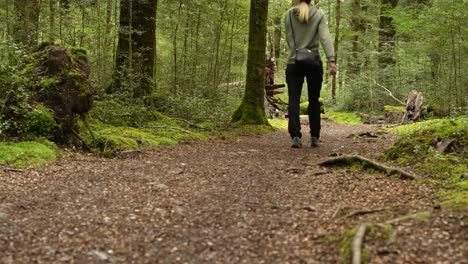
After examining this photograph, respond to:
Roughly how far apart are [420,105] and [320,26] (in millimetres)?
6957

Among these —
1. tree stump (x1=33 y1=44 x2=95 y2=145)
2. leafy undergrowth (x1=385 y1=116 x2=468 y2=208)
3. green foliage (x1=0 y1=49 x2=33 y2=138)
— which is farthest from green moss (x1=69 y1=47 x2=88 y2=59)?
leafy undergrowth (x1=385 y1=116 x2=468 y2=208)

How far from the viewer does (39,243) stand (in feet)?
9.27

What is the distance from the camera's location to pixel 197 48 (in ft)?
49.5

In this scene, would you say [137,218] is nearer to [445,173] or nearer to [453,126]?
[445,173]

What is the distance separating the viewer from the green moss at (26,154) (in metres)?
4.99

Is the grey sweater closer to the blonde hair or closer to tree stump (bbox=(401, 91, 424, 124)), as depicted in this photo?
the blonde hair

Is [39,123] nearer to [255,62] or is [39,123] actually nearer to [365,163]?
[365,163]

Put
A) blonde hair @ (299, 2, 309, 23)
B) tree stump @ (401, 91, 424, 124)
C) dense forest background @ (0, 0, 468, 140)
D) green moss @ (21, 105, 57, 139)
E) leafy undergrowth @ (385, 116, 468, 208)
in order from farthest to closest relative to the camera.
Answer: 1. tree stump @ (401, 91, 424, 124)
2. dense forest background @ (0, 0, 468, 140)
3. blonde hair @ (299, 2, 309, 23)
4. green moss @ (21, 105, 57, 139)
5. leafy undergrowth @ (385, 116, 468, 208)

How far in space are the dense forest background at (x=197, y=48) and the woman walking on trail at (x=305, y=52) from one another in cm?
324

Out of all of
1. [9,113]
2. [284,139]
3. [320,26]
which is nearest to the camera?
[9,113]

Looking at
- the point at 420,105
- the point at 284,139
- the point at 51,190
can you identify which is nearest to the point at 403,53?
the point at 420,105

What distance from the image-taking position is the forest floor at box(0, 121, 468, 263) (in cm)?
260

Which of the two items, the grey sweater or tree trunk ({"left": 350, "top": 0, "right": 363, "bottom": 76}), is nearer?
the grey sweater

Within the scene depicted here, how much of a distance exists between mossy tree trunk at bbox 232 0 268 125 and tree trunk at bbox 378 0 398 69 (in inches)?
A: 396
